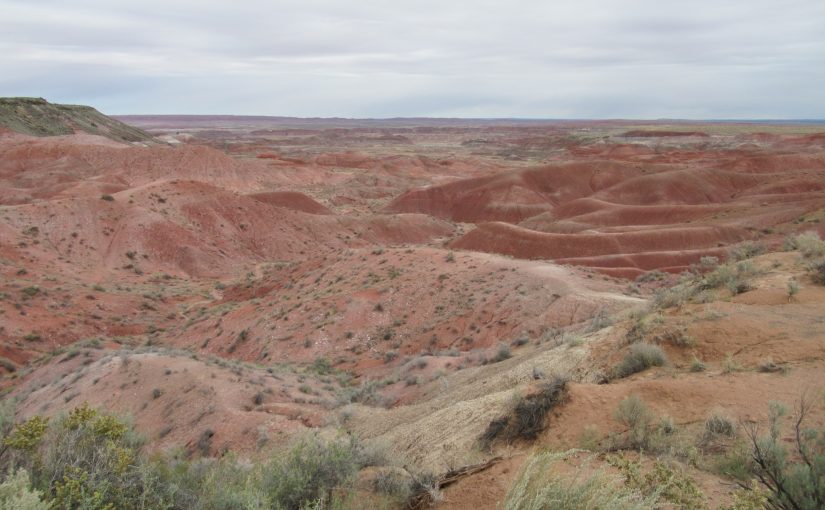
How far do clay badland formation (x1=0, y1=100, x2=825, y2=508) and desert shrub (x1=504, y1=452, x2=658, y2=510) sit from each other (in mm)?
72

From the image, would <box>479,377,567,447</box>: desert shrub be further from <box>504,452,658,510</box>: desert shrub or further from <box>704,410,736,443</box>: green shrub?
<box>504,452,658,510</box>: desert shrub

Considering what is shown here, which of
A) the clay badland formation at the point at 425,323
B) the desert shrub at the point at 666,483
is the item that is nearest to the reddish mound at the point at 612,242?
the clay badland formation at the point at 425,323

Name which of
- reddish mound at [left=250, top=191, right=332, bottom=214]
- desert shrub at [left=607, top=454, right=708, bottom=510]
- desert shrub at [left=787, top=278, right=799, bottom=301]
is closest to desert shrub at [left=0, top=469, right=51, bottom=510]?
desert shrub at [left=607, top=454, right=708, bottom=510]

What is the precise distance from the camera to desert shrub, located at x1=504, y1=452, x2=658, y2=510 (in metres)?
3.69

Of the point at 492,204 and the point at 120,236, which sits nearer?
the point at 120,236

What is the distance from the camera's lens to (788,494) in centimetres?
392

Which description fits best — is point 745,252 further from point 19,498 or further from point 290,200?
point 290,200

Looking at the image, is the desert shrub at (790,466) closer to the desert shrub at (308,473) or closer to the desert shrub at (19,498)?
the desert shrub at (308,473)

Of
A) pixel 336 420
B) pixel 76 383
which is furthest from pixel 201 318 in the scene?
pixel 336 420

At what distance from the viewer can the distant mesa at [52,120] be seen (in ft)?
219

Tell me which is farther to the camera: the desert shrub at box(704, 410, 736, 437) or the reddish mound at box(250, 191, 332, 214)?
the reddish mound at box(250, 191, 332, 214)

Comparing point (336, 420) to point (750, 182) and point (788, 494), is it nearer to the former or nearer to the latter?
point (788, 494)

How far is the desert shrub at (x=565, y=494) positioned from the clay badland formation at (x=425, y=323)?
0.07 metres

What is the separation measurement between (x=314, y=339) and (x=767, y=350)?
15.1m
